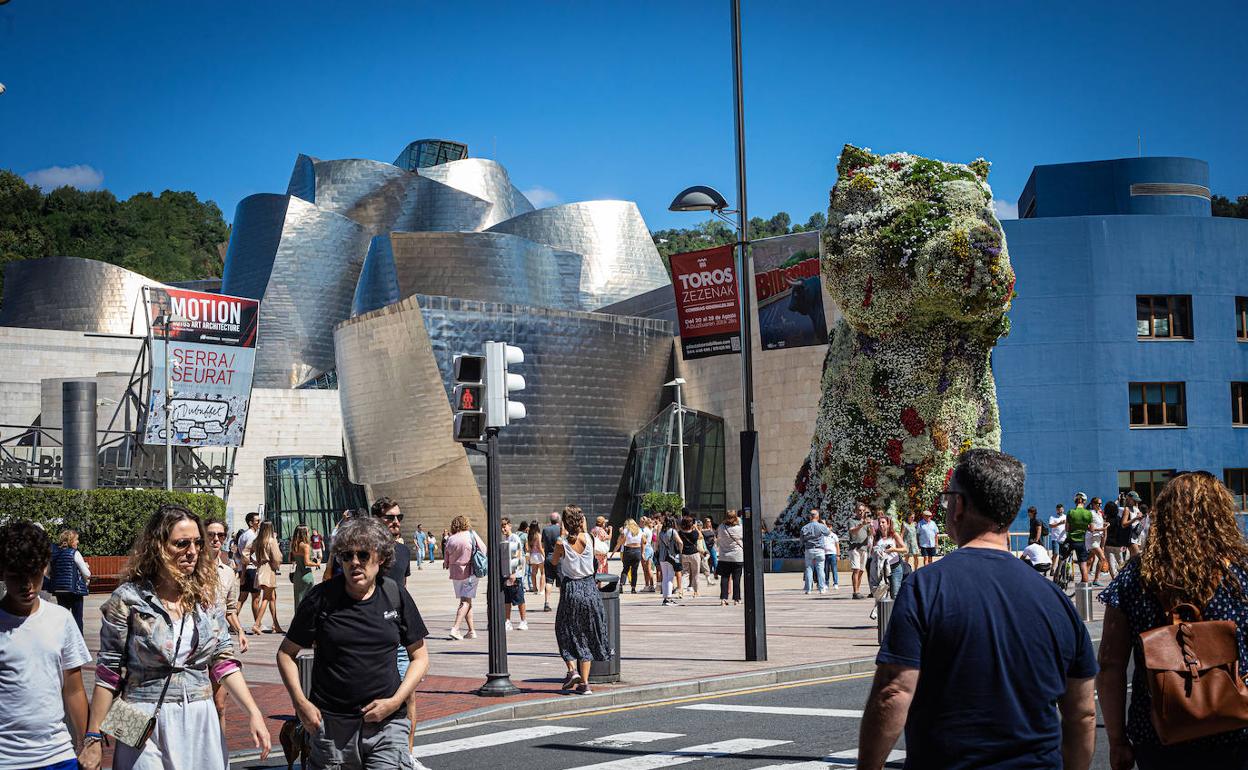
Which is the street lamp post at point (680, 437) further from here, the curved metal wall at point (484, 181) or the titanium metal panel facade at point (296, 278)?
the curved metal wall at point (484, 181)

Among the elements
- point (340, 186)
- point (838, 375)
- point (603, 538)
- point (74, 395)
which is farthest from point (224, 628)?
point (340, 186)

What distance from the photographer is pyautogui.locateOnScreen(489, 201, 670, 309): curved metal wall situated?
74.6m

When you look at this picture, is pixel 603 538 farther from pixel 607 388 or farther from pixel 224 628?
pixel 607 388

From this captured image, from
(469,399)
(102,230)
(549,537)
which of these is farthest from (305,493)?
(102,230)

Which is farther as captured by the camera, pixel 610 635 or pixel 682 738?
pixel 610 635

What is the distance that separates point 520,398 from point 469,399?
3710cm

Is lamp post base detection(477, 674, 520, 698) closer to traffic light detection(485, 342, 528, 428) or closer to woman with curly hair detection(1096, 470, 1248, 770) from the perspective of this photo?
traffic light detection(485, 342, 528, 428)

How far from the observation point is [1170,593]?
14.0 ft

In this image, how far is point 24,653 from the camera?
5051 mm

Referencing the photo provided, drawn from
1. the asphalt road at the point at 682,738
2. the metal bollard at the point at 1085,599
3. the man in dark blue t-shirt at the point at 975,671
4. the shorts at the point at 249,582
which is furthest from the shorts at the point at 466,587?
the man in dark blue t-shirt at the point at 975,671

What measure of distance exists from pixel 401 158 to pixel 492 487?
9586 cm

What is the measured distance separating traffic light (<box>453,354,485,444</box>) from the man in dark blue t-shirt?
8.90 metres

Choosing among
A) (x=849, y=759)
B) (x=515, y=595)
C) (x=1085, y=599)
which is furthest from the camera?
(x=515, y=595)

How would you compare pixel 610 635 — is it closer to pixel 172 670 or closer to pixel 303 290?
pixel 172 670
